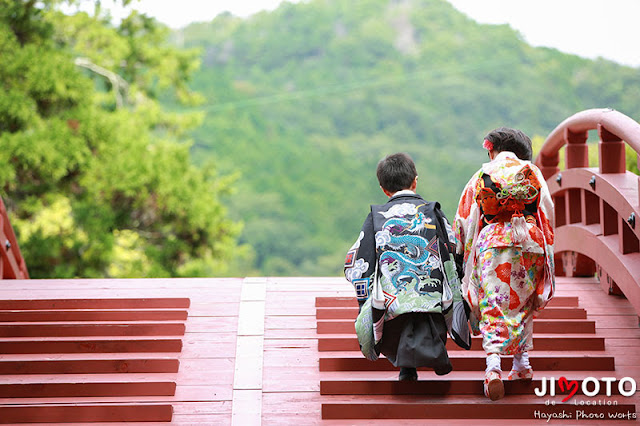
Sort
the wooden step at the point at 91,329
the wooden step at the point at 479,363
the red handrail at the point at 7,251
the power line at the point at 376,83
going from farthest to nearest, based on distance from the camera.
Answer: the power line at the point at 376,83
the red handrail at the point at 7,251
the wooden step at the point at 91,329
the wooden step at the point at 479,363

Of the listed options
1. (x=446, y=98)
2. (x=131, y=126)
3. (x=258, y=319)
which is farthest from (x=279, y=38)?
(x=258, y=319)

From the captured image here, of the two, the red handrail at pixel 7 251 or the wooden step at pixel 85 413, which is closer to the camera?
the wooden step at pixel 85 413

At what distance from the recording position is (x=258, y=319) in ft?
13.3

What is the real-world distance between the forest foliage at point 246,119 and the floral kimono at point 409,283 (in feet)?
22.6

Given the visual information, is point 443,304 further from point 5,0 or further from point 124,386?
point 5,0

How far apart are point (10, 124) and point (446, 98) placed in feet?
112

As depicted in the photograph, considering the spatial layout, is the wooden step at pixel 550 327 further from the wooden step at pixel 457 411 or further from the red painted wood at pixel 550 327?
the wooden step at pixel 457 411

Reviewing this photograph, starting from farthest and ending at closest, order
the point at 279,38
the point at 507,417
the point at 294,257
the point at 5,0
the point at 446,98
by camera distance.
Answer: the point at 279,38 → the point at 446,98 → the point at 294,257 → the point at 5,0 → the point at 507,417

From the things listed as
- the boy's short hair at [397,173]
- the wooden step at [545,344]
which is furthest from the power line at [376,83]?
the boy's short hair at [397,173]

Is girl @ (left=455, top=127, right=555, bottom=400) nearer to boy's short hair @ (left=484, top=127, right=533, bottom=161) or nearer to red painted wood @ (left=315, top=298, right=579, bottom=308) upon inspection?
boy's short hair @ (left=484, top=127, right=533, bottom=161)

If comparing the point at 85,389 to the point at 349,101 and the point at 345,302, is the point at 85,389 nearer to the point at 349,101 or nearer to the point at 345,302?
the point at 345,302

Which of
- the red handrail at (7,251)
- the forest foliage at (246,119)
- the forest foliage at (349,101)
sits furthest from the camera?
the forest foliage at (349,101)

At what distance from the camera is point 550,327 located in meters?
3.88

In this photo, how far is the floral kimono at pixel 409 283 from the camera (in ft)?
10.4
